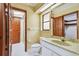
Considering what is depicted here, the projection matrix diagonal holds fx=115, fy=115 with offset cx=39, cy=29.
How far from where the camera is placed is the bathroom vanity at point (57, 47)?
1.49 meters

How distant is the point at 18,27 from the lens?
1.69 meters

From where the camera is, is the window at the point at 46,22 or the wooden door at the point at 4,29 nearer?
the wooden door at the point at 4,29

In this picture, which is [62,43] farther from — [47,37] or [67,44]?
[47,37]

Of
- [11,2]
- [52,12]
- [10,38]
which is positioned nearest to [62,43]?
[52,12]

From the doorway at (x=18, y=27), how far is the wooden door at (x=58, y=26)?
1.56ft

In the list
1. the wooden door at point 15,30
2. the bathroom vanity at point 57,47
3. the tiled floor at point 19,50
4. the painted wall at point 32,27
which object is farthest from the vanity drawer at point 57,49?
the wooden door at point 15,30

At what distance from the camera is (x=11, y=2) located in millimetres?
1689

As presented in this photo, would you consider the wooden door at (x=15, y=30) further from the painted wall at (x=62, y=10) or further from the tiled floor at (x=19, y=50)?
the painted wall at (x=62, y=10)

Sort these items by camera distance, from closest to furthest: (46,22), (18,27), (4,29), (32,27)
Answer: (4,29), (18,27), (32,27), (46,22)

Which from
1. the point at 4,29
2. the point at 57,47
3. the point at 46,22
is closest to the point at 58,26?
the point at 46,22

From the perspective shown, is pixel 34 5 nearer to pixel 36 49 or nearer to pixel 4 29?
pixel 4 29

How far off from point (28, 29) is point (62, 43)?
1.84 ft

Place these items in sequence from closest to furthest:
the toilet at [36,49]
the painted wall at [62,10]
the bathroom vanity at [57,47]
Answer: the bathroom vanity at [57,47] → the painted wall at [62,10] → the toilet at [36,49]

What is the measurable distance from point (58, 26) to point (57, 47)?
0.35 metres
